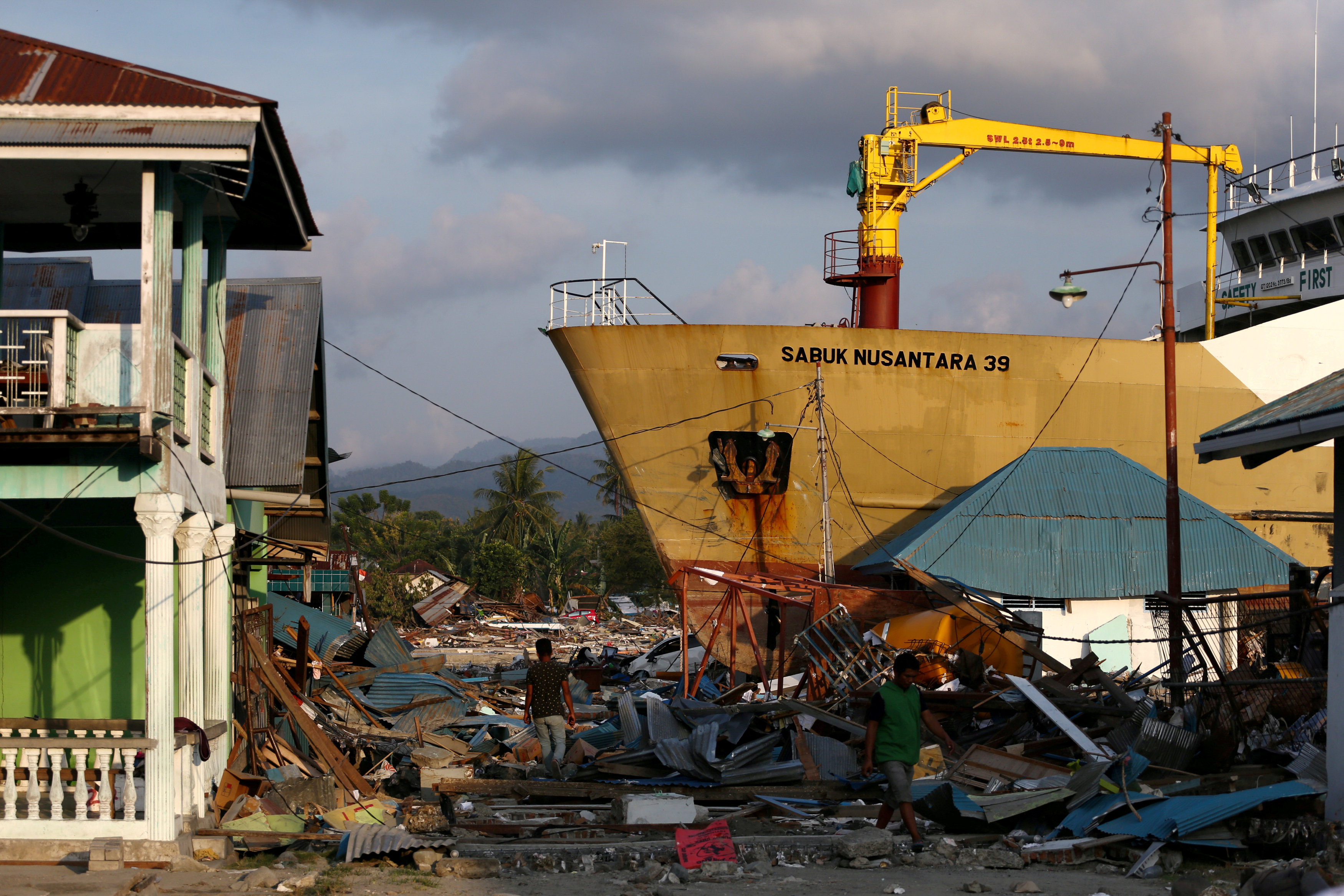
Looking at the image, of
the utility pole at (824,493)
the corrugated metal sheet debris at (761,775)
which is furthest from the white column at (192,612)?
the utility pole at (824,493)

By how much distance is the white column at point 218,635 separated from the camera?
35.0ft

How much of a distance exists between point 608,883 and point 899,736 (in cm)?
229

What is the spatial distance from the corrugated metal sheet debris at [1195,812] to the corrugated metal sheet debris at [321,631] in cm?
1323

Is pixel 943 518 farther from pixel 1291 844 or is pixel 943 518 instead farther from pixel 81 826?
pixel 81 826

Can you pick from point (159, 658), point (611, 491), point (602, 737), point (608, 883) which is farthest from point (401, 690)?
point (611, 491)

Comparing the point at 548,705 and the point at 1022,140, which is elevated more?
the point at 1022,140

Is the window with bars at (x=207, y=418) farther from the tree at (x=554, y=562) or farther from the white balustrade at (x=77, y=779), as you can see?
the tree at (x=554, y=562)

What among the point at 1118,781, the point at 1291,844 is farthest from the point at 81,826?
the point at 1291,844

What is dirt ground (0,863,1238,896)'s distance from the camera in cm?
768

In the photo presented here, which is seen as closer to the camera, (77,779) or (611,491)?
(77,779)

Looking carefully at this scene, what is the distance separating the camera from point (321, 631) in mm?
20219

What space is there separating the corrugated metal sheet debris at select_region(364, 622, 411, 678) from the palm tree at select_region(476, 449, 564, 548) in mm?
48193

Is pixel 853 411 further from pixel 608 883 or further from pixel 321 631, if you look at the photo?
pixel 608 883

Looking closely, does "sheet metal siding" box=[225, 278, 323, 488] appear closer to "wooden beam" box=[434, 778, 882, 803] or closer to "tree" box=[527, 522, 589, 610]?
"wooden beam" box=[434, 778, 882, 803]
